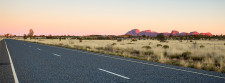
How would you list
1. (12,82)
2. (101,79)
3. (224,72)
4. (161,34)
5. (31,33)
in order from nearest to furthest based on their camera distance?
(12,82), (101,79), (224,72), (161,34), (31,33)

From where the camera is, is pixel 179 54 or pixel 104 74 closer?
pixel 104 74

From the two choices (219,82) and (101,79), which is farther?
(101,79)

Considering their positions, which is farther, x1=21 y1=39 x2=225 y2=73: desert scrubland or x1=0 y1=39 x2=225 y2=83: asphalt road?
x1=21 y1=39 x2=225 y2=73: desert scrubland

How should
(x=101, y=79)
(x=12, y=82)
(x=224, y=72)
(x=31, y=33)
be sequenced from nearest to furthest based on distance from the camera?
(x=12, y=82) → (x=101, y=79) → (x=224, y=72) → (x=31, y=33)

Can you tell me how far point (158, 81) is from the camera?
575 centimetres

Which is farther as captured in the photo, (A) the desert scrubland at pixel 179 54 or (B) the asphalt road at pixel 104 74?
(A) the desert scrubland at pixel 179 54

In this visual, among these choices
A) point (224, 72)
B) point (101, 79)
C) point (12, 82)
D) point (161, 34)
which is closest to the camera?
point (12, 82)

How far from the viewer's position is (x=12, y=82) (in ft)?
18.3

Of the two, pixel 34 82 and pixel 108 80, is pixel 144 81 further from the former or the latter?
pixel 34 82

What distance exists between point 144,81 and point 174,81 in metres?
0.94

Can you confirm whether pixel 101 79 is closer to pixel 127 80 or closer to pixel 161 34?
pixel 127 80

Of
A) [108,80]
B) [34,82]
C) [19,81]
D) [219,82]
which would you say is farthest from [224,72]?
[19,81]

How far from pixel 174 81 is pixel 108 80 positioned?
206 centimetres

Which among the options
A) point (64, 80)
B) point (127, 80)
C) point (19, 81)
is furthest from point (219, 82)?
point (19, 81)
